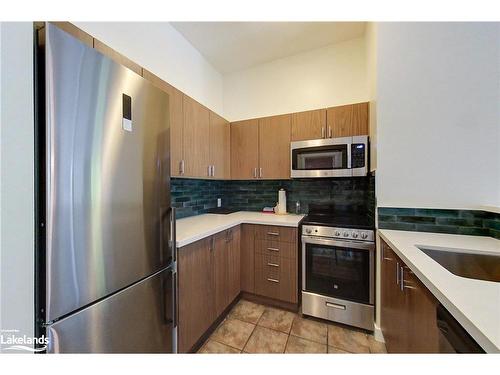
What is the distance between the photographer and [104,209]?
81 cm

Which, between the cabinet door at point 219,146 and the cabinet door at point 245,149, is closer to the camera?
the cabinet door at point 219,146

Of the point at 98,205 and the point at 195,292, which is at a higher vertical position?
the point at 98,205

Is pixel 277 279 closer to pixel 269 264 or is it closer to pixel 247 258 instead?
pixel 269 264

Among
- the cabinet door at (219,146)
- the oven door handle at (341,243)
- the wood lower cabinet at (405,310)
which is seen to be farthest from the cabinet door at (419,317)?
the cabinet door at (219,146)

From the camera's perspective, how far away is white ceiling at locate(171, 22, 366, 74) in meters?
1.92

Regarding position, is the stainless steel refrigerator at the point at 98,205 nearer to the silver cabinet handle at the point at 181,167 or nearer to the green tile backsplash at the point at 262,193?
the silver cabinet handle at the point at 181,167

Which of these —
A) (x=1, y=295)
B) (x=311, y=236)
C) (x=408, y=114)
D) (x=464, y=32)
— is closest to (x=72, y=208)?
(x=1, y=295)

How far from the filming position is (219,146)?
88.4 inches

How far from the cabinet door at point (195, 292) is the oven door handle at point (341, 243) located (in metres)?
0.93

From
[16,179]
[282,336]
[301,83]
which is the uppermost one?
[301,83]

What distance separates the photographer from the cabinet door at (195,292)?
1238mm

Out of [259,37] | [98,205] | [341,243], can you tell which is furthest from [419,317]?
[259,37]

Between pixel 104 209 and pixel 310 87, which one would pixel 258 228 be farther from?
pixel 310 87
